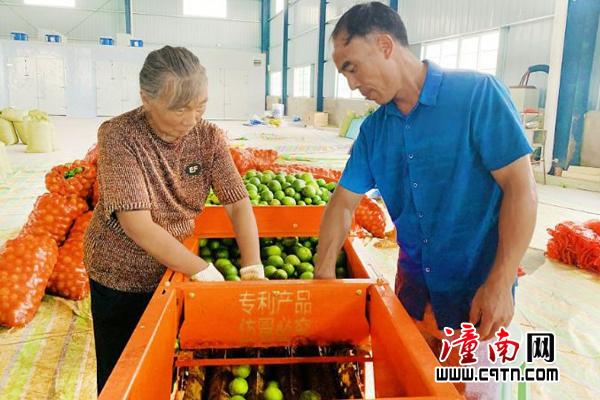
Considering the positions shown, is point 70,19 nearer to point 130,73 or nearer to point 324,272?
point 130,73

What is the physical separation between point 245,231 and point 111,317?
2.08ft

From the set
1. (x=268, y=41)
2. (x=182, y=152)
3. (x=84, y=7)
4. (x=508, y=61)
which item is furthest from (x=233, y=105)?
(x=182, y=152)

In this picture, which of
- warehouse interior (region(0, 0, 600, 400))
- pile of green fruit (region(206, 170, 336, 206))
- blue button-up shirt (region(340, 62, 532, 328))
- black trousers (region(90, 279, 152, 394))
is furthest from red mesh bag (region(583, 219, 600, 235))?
black trousers (region(90, 279, 152, 394))

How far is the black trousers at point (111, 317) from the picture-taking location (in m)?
1.90

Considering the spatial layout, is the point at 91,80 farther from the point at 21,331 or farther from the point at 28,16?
the point at 21,331

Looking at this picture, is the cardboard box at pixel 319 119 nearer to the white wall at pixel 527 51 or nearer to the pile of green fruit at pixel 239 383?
the white wall at pixel 527 51

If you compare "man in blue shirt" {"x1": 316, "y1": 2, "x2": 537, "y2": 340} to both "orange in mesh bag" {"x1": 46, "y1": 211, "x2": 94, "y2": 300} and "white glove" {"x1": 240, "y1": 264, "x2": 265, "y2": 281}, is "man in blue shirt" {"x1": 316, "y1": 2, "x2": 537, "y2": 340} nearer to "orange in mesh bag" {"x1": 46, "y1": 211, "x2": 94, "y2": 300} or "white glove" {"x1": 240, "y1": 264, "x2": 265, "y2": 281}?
"white glove" {"x1": 240, "y1": 264, "x2": 265, "y2": 281}

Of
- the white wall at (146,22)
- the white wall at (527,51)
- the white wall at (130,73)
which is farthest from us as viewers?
the white wall at (146,22)

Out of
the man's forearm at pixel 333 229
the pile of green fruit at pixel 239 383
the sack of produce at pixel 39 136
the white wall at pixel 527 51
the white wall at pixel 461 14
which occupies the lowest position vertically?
the pile of green fruit at pixel 239 383

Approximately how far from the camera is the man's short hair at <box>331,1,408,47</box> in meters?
1.54

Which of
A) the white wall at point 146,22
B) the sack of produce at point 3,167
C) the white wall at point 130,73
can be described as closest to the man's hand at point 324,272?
the sack of produce at point 3,167

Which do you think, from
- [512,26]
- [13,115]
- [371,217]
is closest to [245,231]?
[371,217]

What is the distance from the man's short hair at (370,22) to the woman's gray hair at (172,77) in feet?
1.61

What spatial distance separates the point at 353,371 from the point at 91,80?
2200cm
